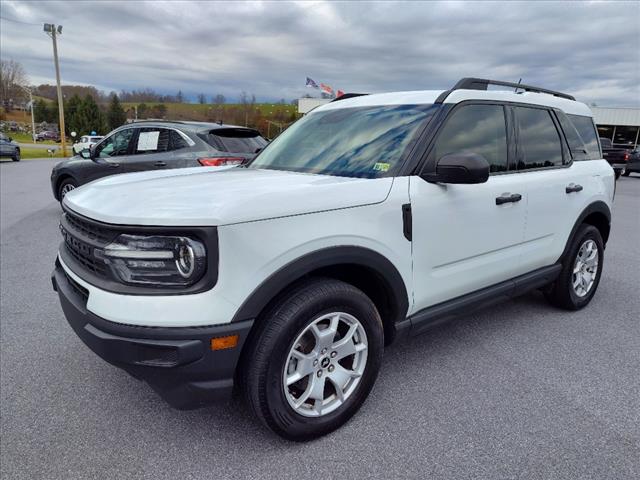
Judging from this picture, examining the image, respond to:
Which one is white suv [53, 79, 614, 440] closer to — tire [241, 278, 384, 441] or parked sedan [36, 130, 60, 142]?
tire [241, 278, 384, 441]

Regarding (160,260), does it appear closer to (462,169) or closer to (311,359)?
(311,359)

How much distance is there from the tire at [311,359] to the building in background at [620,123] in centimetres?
4733

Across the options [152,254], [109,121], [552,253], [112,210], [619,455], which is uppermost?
[109,121]

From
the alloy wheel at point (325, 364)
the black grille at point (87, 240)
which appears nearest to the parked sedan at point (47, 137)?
the black grille at point (87, 240)

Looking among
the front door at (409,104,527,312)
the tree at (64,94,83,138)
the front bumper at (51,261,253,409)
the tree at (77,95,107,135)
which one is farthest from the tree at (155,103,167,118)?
the front bumper at (51,261,253,409)

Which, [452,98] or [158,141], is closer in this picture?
[452,98]

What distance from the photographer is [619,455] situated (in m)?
2.29

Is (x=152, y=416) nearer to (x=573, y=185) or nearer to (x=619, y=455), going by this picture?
(x=619, y=455)

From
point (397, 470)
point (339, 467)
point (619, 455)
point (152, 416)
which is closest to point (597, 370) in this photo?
point (619, 455)

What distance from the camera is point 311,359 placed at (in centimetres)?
230

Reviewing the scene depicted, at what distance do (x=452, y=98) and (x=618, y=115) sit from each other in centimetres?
4837

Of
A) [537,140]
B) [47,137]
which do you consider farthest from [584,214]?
[47,137]

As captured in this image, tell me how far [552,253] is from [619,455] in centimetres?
181

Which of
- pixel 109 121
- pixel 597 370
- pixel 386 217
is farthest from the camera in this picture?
pixel 109 121
